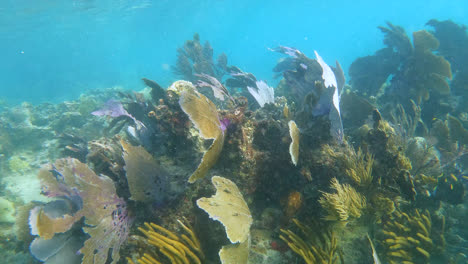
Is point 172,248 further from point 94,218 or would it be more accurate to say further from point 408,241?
point 408,241

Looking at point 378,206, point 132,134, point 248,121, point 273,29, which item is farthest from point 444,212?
point 273,29

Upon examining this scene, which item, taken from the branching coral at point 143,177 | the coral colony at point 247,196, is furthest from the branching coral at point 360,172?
the branching coral at point 143,177

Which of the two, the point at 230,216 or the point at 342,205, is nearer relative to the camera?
the point at 230,216

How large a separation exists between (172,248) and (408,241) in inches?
101

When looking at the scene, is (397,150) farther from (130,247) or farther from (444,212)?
(130,247)

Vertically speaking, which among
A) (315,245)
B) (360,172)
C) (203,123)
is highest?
(203,123)

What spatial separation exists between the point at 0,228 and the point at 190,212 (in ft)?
14.1

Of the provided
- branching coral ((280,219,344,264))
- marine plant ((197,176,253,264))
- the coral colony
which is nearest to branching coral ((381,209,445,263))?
the coral colony

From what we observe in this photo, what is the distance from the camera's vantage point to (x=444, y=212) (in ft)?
9.73

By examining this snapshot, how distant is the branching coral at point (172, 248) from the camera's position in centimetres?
193

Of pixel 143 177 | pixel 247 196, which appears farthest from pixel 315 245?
pixel 143 177

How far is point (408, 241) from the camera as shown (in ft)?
7.82

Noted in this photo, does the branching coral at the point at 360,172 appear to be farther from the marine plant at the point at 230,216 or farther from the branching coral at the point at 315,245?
the marine plant at the point at 230,216

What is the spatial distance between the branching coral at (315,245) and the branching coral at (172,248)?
0.87 meters
